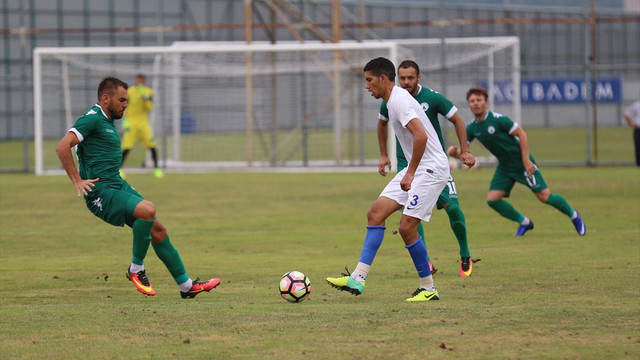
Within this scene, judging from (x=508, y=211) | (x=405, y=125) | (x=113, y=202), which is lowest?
(x=508, y=211)

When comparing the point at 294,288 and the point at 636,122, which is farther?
the point at 636,122

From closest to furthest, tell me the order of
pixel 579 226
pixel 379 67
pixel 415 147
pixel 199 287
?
pixel 415 147 → pixel 379 67 → pixel 199 287 → pixel 579 226

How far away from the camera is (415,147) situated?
8.16 meters

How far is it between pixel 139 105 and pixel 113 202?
1643 centimetres

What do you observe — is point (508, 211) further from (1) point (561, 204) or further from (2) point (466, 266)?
(2) point (466, 266)

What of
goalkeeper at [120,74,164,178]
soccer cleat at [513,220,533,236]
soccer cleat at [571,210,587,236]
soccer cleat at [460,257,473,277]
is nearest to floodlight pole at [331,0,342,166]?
goalkeeper at [120,74,164,178]

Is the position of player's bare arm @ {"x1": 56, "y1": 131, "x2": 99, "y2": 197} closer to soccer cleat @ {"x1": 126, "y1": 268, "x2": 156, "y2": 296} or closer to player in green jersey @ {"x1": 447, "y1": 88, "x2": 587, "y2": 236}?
soccer cleat @ {"x1": 126, "y1": 268, "x2": 156, "y2": 296}

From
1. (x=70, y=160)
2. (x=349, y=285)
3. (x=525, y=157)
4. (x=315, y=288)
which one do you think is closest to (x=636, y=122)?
(x=525, y=157)

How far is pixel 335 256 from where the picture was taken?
1168cm

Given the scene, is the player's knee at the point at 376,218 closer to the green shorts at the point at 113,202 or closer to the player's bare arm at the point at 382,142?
the player's bare arm at the point at 382,142

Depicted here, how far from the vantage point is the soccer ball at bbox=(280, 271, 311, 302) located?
8.23 meters

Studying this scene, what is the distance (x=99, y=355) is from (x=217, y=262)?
5.16 m

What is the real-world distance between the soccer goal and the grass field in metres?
9.98

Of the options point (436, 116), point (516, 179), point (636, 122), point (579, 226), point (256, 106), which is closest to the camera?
point (436, 116)
